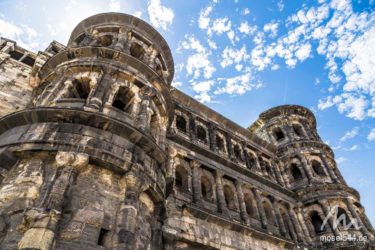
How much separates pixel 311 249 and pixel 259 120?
12.1 metres

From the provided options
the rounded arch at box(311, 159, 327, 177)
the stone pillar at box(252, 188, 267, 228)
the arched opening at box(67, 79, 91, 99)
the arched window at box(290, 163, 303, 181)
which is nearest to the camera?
the arched opening at box(67, 79, 91, 99)

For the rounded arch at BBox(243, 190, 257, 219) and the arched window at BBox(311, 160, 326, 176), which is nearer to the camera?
the rounded arch at BBox(243, 190, 257, 219)

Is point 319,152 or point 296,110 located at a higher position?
point 296,110

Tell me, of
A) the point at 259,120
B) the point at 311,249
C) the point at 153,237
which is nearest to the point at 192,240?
the point at 153,237

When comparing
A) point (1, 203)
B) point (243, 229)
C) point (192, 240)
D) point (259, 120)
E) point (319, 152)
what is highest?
point (259, 120)

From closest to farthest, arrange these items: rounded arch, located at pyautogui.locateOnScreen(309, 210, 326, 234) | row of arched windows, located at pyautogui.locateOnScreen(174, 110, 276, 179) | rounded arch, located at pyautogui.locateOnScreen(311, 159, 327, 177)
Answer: row of arched windows, located at pyautogui.locateOnScreen(174, 110, 276, 179) → rounded arch, located at pyautogui.locateOnScreen(309, 210, 326, 234) → rounded arch, located at pyautogui.locateOnScreen(311, 159, 327, 177)

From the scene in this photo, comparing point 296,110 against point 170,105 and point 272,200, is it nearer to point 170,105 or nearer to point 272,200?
point 272,200

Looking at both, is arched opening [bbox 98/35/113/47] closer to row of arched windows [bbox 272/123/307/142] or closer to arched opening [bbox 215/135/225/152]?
arched opening [bbox 215/135/225/152]

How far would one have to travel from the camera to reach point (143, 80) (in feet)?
35.8

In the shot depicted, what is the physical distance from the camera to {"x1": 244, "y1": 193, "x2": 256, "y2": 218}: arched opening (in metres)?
14.5

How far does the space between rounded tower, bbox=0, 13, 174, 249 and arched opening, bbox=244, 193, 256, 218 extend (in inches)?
263

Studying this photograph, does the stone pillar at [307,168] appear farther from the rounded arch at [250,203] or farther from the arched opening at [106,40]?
the arched opening at [106,40]

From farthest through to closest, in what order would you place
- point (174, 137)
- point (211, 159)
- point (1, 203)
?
point (211, 159)
point (174, 137)
point (1, 203)

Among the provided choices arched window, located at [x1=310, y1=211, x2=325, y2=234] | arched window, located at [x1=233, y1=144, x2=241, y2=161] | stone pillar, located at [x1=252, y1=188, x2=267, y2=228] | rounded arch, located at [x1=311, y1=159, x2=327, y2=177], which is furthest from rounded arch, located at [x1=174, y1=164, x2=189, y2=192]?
rounded arch, located at [x1=311, y1=159, x2=327, y2=177]
